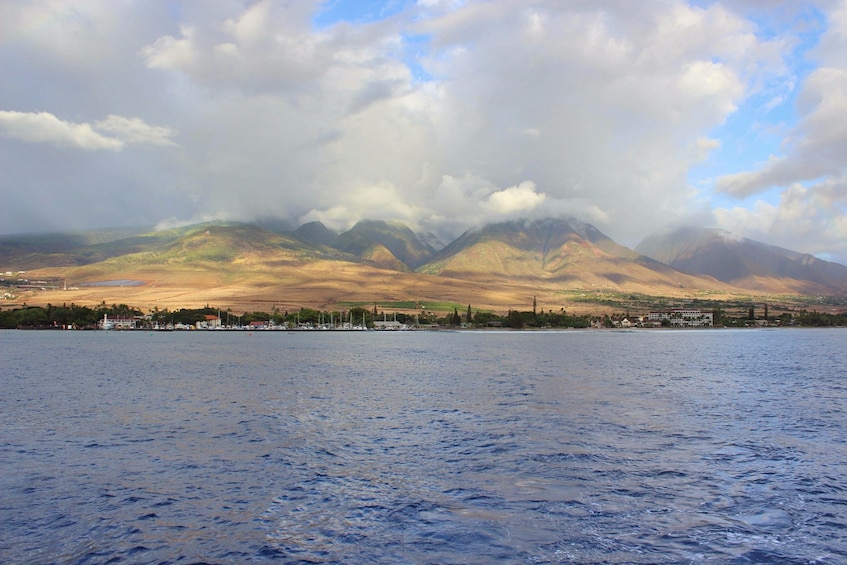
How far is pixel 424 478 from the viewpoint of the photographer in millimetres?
31062

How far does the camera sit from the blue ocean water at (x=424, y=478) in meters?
22.5

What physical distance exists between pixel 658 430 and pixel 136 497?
3242 cm

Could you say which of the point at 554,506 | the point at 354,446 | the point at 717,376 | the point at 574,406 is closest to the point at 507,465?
the point at 554,506

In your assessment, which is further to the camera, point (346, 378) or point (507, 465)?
point (346, 378)

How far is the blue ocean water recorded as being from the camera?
22.5m

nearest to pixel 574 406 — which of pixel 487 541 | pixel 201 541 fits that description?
pixel 487 541

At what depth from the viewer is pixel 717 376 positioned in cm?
8800

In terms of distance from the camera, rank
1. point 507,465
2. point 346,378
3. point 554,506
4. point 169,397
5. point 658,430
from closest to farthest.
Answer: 1. point 554,506
2. point 507,465
3. point 658,430
4. point 169,397
5. point 346,378

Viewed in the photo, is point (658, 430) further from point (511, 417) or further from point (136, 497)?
point (136, 497)

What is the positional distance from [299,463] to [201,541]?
11.7m

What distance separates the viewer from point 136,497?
28.3m

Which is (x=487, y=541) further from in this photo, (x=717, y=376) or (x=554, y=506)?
(x=717, y=376)

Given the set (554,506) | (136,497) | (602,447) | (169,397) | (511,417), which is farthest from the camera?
(169,397)

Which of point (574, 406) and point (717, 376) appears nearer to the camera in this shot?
point (574, 406)
